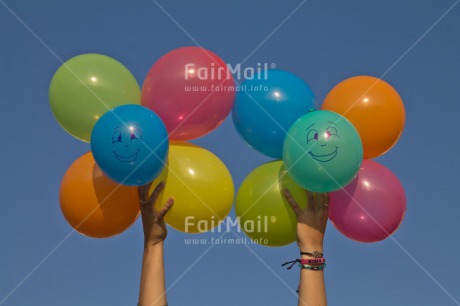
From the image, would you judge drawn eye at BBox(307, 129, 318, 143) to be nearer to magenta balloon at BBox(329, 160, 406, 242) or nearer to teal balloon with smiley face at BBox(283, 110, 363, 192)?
teal balloon with smiley face at BBox(283, 110, 363, 192)

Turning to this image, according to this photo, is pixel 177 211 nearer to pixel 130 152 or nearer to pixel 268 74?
pixel 130 152

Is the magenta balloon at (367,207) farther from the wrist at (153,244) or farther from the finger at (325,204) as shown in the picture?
the wrist at (153,244)

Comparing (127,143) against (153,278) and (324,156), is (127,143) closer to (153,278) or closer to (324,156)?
(153,278)

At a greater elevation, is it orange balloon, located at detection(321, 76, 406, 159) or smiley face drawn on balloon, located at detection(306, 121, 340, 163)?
orange balloon, located at detection(321, 76, 406, 159)

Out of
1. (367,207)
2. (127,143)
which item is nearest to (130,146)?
(127,143)

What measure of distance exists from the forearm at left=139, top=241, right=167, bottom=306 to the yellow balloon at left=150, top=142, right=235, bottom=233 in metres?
0.34

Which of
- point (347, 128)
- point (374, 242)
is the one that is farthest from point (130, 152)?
point (374, 242)

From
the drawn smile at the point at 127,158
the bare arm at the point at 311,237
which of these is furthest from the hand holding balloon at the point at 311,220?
the drawn smile at the point at 127,158

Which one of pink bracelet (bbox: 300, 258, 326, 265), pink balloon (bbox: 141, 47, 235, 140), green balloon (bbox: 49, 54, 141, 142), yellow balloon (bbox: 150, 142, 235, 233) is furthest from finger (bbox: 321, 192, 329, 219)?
green balloon (bbox: 49, 54, 141, 142)

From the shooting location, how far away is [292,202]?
4594 millimetres

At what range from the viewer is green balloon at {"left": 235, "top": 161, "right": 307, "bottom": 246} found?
469 cm

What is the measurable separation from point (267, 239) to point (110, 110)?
5.09 ft

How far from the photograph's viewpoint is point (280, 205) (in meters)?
4.68

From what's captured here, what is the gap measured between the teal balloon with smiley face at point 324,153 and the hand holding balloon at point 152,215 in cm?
98
